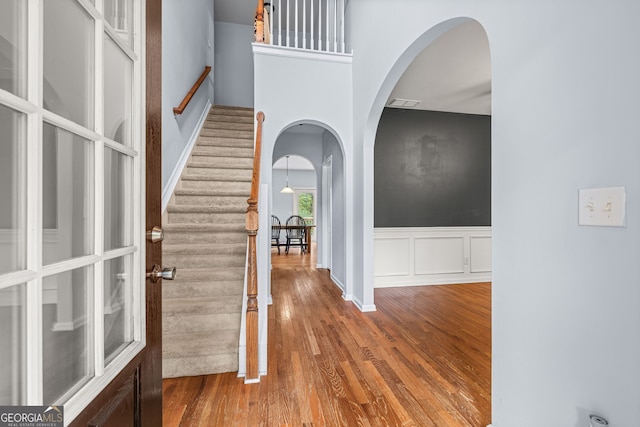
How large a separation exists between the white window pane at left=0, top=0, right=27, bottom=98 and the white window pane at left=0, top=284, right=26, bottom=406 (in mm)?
322

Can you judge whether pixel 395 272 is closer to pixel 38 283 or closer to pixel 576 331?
pixel 576 331

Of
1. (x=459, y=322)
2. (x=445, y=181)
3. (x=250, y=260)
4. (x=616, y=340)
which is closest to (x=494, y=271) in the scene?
(x=616, y=340)

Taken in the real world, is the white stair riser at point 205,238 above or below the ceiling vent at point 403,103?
below

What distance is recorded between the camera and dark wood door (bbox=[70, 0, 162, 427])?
0.73 metres

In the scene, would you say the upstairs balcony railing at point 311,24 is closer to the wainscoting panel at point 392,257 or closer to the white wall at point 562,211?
the white wall at point 562,211

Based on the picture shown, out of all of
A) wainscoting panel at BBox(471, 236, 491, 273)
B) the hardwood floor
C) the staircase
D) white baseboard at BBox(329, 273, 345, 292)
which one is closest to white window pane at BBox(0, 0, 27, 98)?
the hardwood floor

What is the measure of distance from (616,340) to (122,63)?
1636mm

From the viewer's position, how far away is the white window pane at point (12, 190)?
0.46 metres

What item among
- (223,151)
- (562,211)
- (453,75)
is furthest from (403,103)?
(562,211)

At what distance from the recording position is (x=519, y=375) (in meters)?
1.27

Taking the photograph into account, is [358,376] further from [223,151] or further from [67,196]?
[223,151]

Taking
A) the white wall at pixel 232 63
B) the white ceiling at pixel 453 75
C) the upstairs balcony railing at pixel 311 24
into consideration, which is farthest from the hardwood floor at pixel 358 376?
the white wall at pixel 232 63

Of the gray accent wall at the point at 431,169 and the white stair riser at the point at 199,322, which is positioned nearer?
the white stair riser at the point at 199,322

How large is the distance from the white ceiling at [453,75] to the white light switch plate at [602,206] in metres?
1.79
